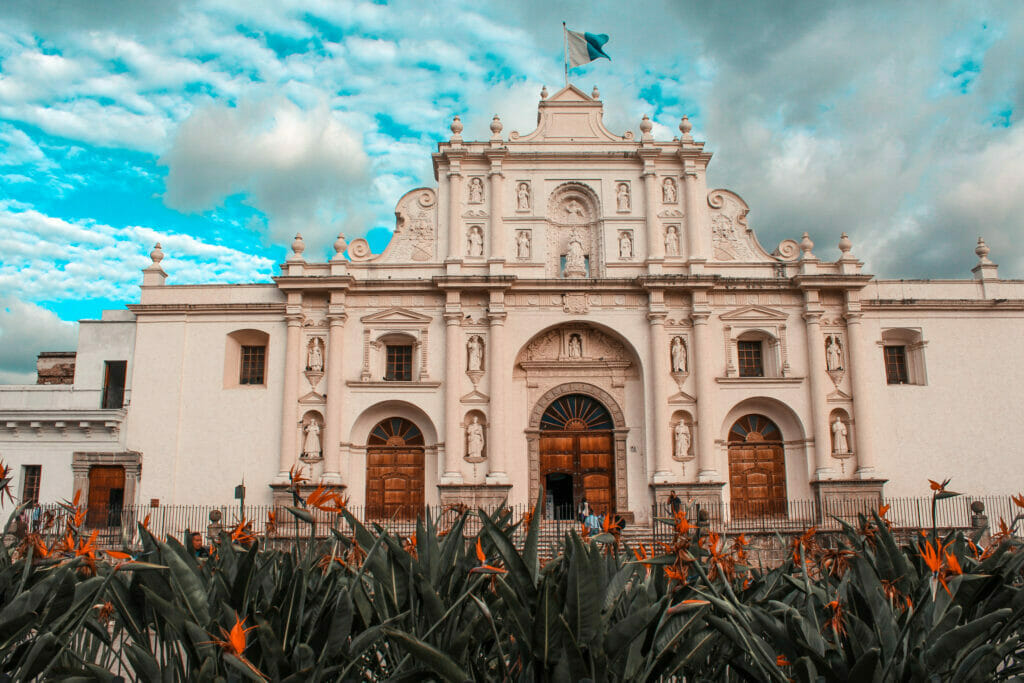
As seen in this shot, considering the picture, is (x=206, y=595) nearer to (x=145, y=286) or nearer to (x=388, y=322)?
(x=388, y=322)

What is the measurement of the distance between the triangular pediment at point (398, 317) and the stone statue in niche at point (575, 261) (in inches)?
188

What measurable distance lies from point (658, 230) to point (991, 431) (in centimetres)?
1210

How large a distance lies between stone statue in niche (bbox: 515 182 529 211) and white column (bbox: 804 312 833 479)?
968 centimetres

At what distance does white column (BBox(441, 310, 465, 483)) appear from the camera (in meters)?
22.9

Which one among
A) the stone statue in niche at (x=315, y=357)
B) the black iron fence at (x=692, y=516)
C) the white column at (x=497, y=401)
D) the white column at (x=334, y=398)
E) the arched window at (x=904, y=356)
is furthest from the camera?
the arched window at (x=904, y=356)

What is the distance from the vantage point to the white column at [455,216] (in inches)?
970

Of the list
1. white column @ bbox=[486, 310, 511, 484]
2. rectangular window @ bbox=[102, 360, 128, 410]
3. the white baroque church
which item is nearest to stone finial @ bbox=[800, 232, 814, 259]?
the white baroque church

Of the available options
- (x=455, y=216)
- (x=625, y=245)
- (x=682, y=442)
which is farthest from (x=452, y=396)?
(x=625, y=245)

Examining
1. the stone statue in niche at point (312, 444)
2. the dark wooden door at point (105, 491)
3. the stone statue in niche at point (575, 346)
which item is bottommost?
the dark wooden door at point (105, 491)

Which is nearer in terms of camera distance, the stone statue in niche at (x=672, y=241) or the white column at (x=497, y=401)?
the white column at (x=497, y=401)

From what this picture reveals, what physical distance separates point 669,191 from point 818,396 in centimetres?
815

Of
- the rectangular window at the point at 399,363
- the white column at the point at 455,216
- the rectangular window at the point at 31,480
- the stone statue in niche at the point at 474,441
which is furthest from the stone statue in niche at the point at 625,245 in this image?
the rectangular window at the point at 31,480

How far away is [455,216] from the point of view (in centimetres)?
2491

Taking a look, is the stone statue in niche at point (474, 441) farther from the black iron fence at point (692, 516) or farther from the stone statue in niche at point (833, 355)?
the stone statue in niche at point (833, 355)
